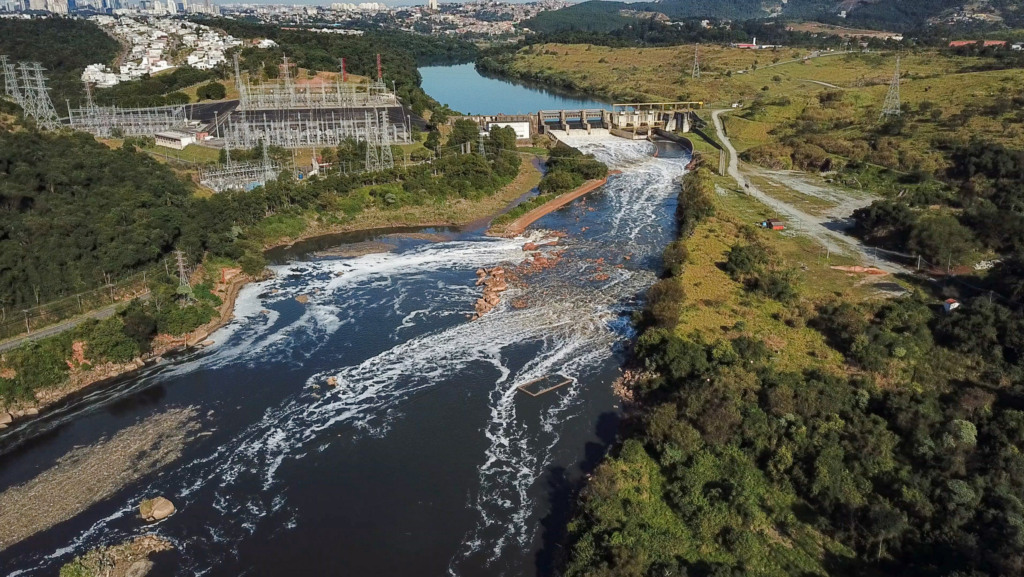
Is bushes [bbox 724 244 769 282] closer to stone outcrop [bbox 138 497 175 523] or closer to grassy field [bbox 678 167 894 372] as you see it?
grassy field [bbox 678 167 894 372]

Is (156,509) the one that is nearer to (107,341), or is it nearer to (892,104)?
(107,341)

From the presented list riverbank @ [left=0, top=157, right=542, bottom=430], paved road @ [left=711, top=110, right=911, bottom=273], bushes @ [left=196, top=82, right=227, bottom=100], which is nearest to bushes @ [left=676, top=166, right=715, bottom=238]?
paved road @ [left=711, top=110, right=911, bottom=273]

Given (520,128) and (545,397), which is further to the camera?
(520,128)

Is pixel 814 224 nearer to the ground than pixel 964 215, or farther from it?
nearer to the ground

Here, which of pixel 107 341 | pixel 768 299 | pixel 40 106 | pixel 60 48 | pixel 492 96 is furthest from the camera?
pixel 492 96

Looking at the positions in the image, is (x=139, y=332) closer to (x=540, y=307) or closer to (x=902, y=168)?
(x=540, y=307)

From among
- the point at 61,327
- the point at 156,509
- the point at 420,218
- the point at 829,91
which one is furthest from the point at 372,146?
the point at 829,91

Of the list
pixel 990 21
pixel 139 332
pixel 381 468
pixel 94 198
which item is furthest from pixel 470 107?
pixel 990 21
